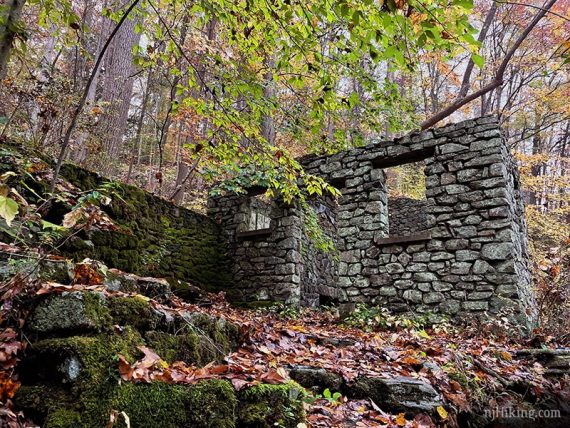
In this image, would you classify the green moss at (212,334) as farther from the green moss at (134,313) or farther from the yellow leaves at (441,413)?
the yellow leaves at (441,413)

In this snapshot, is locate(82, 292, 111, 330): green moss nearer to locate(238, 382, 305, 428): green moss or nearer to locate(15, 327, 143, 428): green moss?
locate(15, 327, 143, 428): green moss

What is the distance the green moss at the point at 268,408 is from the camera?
163 cm

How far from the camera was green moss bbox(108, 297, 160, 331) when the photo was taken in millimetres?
1892

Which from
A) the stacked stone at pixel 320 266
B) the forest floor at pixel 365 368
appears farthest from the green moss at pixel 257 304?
the forest floor at pixel 365 368

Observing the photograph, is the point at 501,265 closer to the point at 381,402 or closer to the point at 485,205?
the point at 485,205

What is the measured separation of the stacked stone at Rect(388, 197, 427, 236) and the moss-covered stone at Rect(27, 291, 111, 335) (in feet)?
32.7

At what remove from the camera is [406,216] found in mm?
11016

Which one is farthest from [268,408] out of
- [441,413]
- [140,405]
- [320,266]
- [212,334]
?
[320,266]

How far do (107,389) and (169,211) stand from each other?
5.72 meters

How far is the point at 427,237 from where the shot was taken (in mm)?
5793

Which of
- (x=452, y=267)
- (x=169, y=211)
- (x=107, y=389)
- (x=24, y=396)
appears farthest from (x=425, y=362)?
(x=169, y=211)

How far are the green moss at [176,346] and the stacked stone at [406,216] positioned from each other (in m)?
9.40

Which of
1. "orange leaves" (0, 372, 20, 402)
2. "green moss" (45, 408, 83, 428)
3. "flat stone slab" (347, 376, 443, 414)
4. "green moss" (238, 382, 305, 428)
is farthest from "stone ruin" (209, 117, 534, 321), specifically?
"orange leaves" (0, 372, 20, 402)

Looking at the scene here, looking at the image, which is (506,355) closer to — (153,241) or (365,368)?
(365,368)
